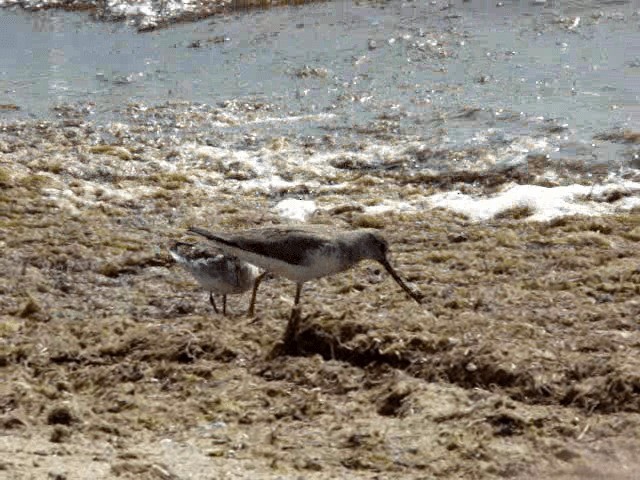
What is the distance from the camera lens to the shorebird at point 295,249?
6.18 metres

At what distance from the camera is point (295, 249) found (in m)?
6.16

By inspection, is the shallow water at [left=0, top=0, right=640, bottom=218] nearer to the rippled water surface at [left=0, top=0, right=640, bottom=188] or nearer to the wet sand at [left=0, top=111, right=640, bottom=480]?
the rippled water surface at [left=0, top=0, right=640, bottom=188]

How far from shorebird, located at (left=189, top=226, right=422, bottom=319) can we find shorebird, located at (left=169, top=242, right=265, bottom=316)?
0.32 m

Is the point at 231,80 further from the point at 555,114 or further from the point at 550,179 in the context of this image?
the point at 550,179

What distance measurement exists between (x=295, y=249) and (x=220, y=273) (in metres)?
0.77

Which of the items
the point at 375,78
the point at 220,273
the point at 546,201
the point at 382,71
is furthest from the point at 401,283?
the point at 382,71

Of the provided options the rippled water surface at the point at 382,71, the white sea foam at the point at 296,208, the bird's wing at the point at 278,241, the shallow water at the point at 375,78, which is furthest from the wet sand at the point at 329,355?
the rippled water surface at the point at 382,71

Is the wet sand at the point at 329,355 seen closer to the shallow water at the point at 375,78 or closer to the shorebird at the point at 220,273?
the shorebird at the point at 220,273

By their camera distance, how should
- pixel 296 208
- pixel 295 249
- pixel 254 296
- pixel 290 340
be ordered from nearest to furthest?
pixel 290 340 < pixel 295 249 < pixel 254 296 < pixel 296 208

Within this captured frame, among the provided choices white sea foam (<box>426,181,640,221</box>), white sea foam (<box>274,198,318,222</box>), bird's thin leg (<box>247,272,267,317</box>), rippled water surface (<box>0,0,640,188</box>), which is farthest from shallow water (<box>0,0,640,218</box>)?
bird's thin leg (<box>247,272,267,317</box>)

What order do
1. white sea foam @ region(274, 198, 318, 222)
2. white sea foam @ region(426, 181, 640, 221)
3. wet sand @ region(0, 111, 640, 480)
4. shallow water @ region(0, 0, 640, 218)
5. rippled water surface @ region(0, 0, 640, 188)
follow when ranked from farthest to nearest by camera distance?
1. rippled water surface @ region(0, 0, 640, 188)
2. shallow water @ region(0, 0, 640, 218)
3. white sea foam @ region(274, 198, 318, 222)
4. white sea foam @ region(426, 181, 640, 221)
5. wet sand @ region(0, 111, 640, 480)

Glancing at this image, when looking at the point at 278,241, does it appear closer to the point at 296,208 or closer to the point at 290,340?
the point at 290,340

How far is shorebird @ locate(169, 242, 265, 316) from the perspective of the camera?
6.75m

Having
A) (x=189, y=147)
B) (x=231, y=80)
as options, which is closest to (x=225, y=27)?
(x=231, y=80)
